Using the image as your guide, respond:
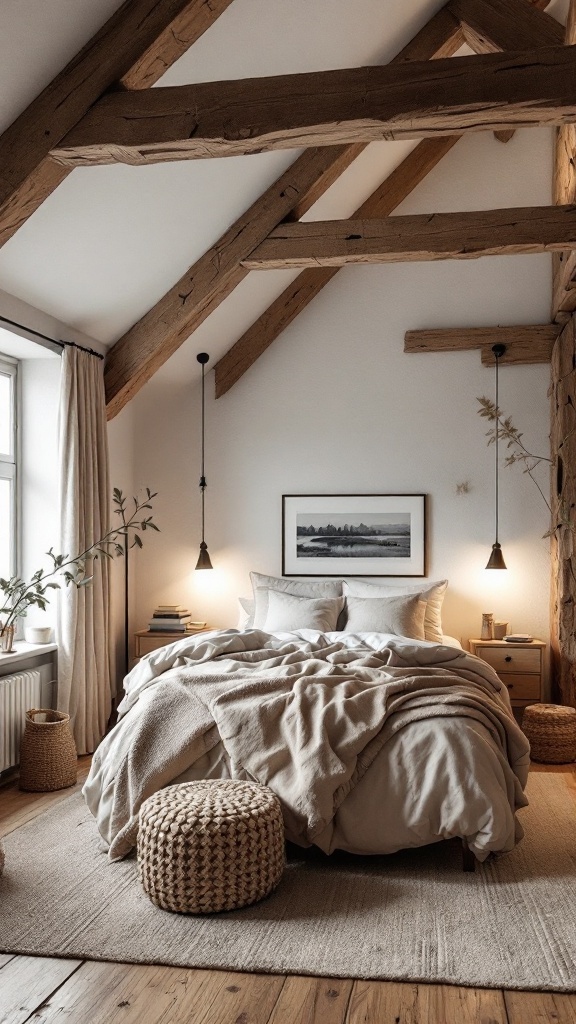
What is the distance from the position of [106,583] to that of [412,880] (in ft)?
8.74

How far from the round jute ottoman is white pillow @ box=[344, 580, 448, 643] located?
9.10 ft

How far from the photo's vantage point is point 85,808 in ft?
13.3

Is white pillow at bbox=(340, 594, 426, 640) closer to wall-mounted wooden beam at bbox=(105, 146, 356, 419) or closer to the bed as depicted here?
the bed

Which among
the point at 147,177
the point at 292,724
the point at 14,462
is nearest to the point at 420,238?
the point at 147,177

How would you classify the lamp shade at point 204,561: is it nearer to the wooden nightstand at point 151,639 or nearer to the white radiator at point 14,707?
the wooden nightstand at point 151,639

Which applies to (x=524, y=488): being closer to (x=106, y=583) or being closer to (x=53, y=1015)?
(x=106, y=583)

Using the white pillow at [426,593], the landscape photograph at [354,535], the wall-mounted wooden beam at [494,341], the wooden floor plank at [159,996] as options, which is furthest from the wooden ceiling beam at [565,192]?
the wooden floor plank at [159,996]

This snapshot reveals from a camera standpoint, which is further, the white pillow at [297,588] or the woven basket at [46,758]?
the white pillow at [297,588]

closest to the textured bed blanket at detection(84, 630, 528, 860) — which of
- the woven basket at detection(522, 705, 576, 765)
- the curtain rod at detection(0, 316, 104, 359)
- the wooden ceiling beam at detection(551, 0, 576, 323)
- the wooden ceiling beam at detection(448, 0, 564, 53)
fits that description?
the woven basket at detection(522, 705, 576, 765)

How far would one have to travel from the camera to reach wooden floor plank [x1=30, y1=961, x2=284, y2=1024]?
7.41 ft

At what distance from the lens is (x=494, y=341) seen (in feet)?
19.8

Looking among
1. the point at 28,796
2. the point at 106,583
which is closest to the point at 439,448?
the point at 106,583

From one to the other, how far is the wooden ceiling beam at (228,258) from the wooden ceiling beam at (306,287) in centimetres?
84

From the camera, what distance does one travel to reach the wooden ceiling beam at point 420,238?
14.9 ft
